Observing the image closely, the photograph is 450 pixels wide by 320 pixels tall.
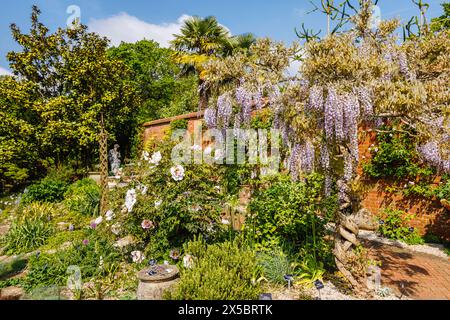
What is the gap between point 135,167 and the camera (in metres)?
5.06

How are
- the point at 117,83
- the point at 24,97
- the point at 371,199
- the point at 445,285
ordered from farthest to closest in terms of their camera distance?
the point at 117,83
the point at 24,97
the point at 371,199
the point at 445,285

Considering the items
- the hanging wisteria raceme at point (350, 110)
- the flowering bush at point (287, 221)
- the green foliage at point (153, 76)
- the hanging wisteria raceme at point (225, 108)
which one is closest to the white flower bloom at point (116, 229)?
the flowering bush at point (287, 221)

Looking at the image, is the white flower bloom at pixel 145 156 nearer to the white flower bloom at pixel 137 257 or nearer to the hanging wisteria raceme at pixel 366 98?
the white flower bloom at pixel 137 257

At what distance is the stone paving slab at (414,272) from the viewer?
12.9ft

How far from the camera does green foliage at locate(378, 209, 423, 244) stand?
616 cm

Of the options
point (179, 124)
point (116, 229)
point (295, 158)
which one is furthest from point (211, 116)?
point (179, 124)

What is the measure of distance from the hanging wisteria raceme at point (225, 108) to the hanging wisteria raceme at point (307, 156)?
143 centimetres

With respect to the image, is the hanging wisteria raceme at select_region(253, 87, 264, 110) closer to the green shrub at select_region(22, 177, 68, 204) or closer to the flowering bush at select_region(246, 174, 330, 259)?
the flowering bush at select_region(246, 174, 330, 259)

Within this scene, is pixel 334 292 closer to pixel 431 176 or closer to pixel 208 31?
pixel 431 176

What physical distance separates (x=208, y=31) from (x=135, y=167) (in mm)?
10727

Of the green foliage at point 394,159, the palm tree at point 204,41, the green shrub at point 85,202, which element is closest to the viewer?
the green foliage at point 394,159

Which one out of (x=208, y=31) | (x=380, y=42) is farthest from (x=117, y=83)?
(x=380, y=42)

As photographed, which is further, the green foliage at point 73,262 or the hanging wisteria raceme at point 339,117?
the green foliage at point 73,262

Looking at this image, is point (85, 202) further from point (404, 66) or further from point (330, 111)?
point (404, 66)
